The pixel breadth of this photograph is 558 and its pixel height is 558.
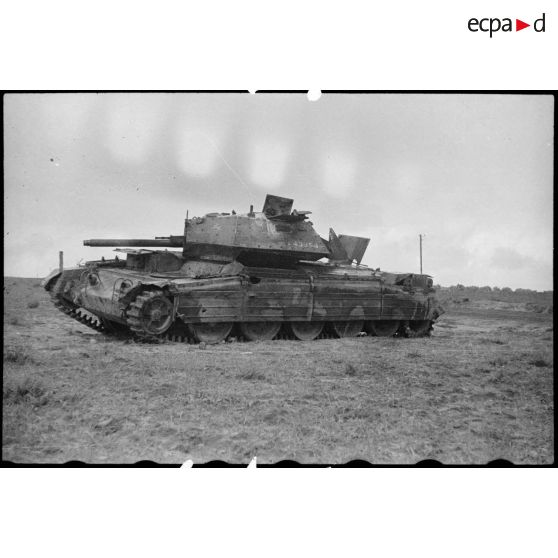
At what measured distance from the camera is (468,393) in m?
6.86

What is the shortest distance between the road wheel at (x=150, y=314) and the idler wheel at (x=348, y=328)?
4593mm

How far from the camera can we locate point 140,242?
12.9 meters

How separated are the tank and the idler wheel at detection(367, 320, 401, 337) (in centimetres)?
5

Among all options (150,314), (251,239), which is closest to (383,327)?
(251,239)

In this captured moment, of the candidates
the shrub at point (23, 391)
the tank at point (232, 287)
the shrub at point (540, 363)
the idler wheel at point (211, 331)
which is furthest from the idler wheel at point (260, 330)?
the shrub at point (23, 391)

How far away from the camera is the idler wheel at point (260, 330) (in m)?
12.2

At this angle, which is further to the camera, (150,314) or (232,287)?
(232,287)

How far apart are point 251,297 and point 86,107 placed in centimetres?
643

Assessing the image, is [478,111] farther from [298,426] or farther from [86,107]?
[86,107]

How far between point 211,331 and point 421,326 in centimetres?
663

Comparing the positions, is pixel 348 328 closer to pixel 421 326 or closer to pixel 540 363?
pixel 421 326

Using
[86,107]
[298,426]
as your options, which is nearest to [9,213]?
[86,107]

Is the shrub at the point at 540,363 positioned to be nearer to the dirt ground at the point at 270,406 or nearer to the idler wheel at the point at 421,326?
the dirt ground at the point at 270,406

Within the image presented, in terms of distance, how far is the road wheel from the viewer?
10391 mm
